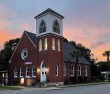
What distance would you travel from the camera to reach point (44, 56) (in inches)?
1829

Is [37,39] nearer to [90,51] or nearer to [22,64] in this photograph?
[22,64]

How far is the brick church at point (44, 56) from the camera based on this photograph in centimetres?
4612

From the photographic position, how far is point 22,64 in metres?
52.2

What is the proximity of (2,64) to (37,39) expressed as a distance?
44.1 feet

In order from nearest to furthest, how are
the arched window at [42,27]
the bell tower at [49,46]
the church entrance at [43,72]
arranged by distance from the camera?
the bell tower at [49,46]
the church entrance at [43,72]
the arched window at [42,27]

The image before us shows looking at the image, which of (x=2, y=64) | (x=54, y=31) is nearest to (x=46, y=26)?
(x=54, y=31)

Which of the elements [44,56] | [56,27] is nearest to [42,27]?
[56,27]

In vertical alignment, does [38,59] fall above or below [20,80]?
above

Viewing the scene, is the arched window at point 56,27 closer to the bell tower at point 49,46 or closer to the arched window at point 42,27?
the bell tower at point 49,46

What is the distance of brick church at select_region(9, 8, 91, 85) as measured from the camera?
46125mm

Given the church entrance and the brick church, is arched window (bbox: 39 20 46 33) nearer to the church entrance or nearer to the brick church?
the brick church

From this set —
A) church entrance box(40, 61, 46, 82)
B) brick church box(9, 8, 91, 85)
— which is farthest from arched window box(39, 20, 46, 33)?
church entrance box(40, 61, 46, 82)

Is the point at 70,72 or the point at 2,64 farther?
the point at 2,64

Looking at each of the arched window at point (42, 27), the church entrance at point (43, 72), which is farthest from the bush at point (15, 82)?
the arched window at point (42, 27)
